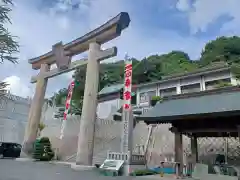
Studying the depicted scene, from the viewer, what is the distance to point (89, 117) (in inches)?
411

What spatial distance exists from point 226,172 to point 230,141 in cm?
320

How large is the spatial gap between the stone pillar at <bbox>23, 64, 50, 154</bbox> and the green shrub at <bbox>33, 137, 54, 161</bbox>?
675 millimetres

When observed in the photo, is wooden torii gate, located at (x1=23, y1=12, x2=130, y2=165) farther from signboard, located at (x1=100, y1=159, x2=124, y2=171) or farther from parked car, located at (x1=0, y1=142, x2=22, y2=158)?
parked car, located at (x1=0, y1=142, x2=22, y2=158)

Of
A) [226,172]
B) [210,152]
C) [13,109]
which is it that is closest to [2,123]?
[13,109]

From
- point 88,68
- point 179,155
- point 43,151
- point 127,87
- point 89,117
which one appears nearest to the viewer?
point 179,155

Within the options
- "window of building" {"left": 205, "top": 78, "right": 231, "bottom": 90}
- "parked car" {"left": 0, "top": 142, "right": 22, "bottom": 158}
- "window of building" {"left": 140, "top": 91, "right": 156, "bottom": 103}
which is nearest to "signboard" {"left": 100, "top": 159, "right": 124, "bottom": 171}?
"parked car" {"left": 0, "top": 142, "right": 22, "bottom": 158}

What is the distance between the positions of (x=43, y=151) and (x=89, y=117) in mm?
5009

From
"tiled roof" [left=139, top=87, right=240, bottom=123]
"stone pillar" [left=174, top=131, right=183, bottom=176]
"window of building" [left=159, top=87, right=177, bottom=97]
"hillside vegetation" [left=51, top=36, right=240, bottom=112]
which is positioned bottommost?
"stone pillar" [left=174, top=131, right=183, bottom=176]

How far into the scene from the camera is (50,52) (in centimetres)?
1495

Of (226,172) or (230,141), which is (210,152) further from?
(226,172)

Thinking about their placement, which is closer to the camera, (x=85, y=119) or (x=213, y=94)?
(x=213, y=94)

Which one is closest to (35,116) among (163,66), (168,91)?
(168,91)

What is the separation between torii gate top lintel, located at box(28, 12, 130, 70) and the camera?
11.1m

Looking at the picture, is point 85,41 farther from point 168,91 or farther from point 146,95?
point 168,91
